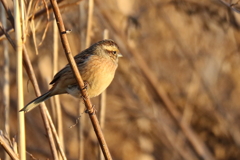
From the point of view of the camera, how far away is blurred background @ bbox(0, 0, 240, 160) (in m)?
4.59

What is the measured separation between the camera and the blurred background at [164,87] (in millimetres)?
4586

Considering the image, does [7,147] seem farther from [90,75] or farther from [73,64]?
[90,75]

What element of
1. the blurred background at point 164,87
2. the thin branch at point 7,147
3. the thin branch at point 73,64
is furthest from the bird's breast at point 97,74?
the blurred background at point 164,87

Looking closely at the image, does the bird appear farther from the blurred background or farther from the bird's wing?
the blurred background

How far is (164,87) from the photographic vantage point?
5.07 meters

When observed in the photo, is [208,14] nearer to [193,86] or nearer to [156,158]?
[193,86]

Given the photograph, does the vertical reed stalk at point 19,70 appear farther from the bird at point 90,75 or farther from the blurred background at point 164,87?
the blurred background at point 164,87

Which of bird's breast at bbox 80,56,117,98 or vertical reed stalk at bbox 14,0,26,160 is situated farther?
bird's breast at bbox 80,56,117,98

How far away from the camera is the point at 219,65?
4887mm

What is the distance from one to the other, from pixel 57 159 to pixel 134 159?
9.98 ft

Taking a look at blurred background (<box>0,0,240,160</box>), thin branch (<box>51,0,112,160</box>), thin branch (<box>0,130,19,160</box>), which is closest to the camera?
thin branch (<box>51,0,112,160</box>)

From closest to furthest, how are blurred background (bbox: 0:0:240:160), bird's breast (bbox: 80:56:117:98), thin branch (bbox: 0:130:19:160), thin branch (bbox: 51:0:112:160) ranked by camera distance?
thin branch (bbox: 51:0:112:160) < thin branch (bbox: 0:130:19:160) < bird's breast (bbox: 80:56:117:98) < blurred background (bbox: 0:0:240:160)

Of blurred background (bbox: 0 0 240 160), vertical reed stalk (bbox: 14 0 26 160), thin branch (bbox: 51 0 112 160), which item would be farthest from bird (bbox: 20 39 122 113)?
blurred background (bbox: 0 0 240 160)

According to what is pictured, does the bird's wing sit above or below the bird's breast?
above
